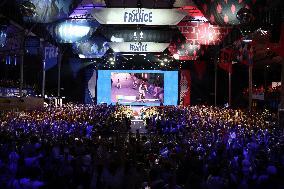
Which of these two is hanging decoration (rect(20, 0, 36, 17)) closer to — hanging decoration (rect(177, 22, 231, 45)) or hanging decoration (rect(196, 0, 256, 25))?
hanging decoration (rect(196, 0, 256, 25))

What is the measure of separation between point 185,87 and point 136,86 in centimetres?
498

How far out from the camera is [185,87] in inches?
Result: 1674

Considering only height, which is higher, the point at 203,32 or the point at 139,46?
the point at 203,32

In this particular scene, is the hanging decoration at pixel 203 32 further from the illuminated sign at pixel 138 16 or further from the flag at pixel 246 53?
the illuminated sign at pixel 138 16

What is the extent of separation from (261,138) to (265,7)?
5077mm

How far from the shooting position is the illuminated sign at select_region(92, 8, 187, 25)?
16656 millimetres

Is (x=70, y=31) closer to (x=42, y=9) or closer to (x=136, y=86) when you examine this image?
(x=42, y=9)

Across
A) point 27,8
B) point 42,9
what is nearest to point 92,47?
point 42,9

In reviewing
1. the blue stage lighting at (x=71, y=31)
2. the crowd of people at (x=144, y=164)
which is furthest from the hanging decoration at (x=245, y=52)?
the crowd of people at (x=144, y=164)

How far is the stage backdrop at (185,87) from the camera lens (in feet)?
139

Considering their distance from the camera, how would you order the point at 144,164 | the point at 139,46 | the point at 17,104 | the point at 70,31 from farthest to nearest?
the point at 139,46, the point at 17,104, the point at 70,31, the point at 144,164

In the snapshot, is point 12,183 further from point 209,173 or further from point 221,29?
point 221,29

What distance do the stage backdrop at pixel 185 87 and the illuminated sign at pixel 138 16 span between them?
25295 mm

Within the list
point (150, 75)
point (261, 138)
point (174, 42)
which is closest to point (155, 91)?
point (150, 75)
